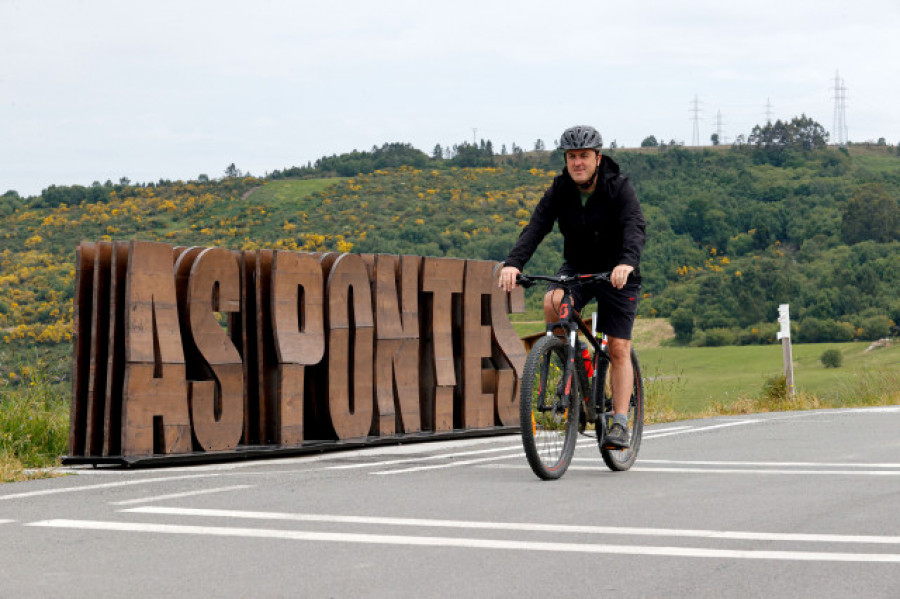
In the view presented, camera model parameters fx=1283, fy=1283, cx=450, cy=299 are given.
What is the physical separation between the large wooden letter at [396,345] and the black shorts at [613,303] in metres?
3.46

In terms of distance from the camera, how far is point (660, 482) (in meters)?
7.68

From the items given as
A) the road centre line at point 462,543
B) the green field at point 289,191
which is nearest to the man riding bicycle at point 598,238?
the road centre line at point 462,543

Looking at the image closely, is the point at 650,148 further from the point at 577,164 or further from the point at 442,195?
the point at 577,164

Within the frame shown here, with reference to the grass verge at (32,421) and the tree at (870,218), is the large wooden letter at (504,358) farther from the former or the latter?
the tree at (870,218)

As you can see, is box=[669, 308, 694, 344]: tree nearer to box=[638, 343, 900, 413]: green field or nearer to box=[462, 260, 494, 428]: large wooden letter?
box=[638, 343, 900, 413]: green field

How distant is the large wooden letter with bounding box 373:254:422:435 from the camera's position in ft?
37.2

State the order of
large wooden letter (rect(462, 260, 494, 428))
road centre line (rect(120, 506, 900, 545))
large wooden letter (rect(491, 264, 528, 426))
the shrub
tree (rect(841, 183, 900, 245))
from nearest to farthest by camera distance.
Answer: road centre line (rect(120, 506, 900, 545)), large wooden letter (rect(462, 260, 494, 428)), large wooden letter (rect(491, 264, 528, 426)), the shrub, tree (rect(841, 183, 900, 245))

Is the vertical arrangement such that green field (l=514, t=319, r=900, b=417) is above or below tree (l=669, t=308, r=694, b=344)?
below

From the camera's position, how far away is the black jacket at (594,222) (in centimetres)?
808

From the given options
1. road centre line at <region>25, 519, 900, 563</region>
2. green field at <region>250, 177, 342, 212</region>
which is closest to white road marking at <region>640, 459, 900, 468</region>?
road centre line at <region>25, 519, 900, 563</region>

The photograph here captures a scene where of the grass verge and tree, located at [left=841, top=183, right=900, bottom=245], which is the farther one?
tree, located at [left=841, top=183, right=900, bottom=245]

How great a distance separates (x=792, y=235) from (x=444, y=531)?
11137 centimetres

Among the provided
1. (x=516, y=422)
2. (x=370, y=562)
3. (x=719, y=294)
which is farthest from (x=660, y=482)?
(x=719, y=294)

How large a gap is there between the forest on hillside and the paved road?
205 feet
